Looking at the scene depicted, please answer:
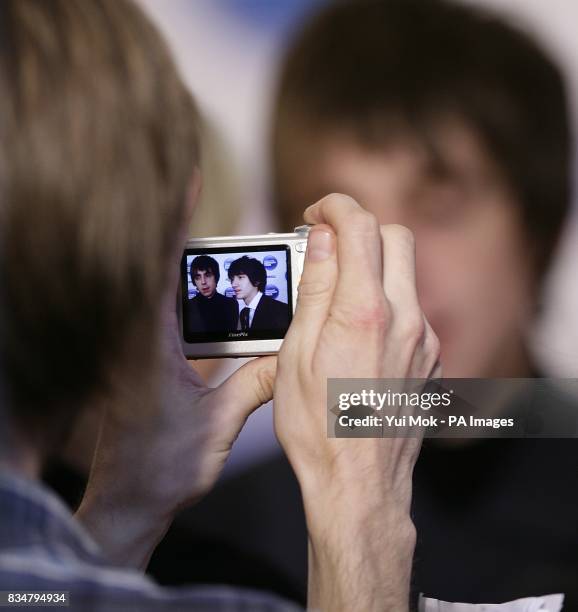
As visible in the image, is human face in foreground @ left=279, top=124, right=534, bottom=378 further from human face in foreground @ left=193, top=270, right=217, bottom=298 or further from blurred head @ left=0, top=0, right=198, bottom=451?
blurred head @ left=0, top=0, right=198, bottom=451

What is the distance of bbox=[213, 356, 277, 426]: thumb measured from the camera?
3.09ft

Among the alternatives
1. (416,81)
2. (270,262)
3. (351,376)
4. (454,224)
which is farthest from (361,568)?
(416,81)

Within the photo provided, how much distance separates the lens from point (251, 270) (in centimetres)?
96

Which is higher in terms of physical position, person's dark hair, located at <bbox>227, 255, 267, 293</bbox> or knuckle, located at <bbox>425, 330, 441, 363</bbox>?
person's dark hair, located at <bbox>227, 255, 267, 293</bbox>

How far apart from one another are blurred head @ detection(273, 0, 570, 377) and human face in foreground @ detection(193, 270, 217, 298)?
26.3 inches

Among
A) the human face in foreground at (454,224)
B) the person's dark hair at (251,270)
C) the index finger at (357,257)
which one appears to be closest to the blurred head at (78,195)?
the index finger at (357,257)

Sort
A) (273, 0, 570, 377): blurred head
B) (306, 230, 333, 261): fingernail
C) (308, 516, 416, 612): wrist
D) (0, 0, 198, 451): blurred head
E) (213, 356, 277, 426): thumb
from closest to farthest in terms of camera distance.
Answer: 1. (0, 0, 198, 451): blurred head
2. (308, 516, 416, 612): wrist
3. (306, 230, 333, 261): fingernail
4. (213, 356, 277, 426): thumb
5. (273, 0, 570, 377): blurred head

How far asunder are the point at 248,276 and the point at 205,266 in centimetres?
6

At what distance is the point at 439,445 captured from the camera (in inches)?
65.0

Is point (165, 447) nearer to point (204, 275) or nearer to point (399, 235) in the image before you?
point (204, 275)

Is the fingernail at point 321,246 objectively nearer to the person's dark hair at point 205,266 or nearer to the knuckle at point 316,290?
the knuckle at point 316,290

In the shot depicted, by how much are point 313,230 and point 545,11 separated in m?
1.00

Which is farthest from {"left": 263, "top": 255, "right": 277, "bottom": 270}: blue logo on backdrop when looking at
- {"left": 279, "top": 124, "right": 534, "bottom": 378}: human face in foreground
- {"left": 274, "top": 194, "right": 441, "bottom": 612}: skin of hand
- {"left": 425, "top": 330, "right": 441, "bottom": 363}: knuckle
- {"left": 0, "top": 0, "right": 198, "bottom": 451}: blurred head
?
{"left": 279, "top": 124, "right": 534, "bottom": 378}: human face in foreground

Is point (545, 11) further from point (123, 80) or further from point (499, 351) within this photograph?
point (123, 80)
